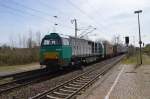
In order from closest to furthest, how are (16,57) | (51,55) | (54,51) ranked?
(51,55), (54,51), (16,57)

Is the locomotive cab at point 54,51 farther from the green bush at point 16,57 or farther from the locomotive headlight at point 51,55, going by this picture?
the green bush at point 16,57

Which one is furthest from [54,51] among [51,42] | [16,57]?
[16,57]

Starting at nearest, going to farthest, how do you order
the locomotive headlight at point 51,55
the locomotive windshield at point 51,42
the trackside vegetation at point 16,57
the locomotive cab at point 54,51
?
the locomotive cab at point 54,51 < the locomotive headlight at point 51,55 < the locomotive windshield at point 51,42 < the trackside vegetation at point 16,57

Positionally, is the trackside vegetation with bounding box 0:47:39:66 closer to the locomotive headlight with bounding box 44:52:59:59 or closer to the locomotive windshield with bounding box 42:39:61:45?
the locomotive windshield with bounding box 42:39:61:45

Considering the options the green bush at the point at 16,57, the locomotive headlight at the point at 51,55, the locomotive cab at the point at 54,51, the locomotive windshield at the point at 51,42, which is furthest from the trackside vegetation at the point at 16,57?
the locomotive headlight at the point at 51,55

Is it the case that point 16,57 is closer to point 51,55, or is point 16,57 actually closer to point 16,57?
point 16,57

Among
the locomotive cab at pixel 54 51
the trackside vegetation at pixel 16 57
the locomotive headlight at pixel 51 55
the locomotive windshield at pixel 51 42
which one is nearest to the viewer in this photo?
the locomotive cab at pixel 54 51

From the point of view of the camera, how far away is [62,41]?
896 inches

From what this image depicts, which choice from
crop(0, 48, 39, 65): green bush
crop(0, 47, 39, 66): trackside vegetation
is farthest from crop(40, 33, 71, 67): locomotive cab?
crop(0, 48, 39, 65): green bush

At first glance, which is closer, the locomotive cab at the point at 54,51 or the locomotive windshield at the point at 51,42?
the locomotive cab at the point at 54,51

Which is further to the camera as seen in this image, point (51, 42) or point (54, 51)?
point (51, 42)

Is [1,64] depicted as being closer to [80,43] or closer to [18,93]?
[80,43]

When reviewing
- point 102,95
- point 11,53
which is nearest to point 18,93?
point 102,95

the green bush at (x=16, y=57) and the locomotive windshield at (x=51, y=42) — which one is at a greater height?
the locomotive windshield at (x=51, y=42)
